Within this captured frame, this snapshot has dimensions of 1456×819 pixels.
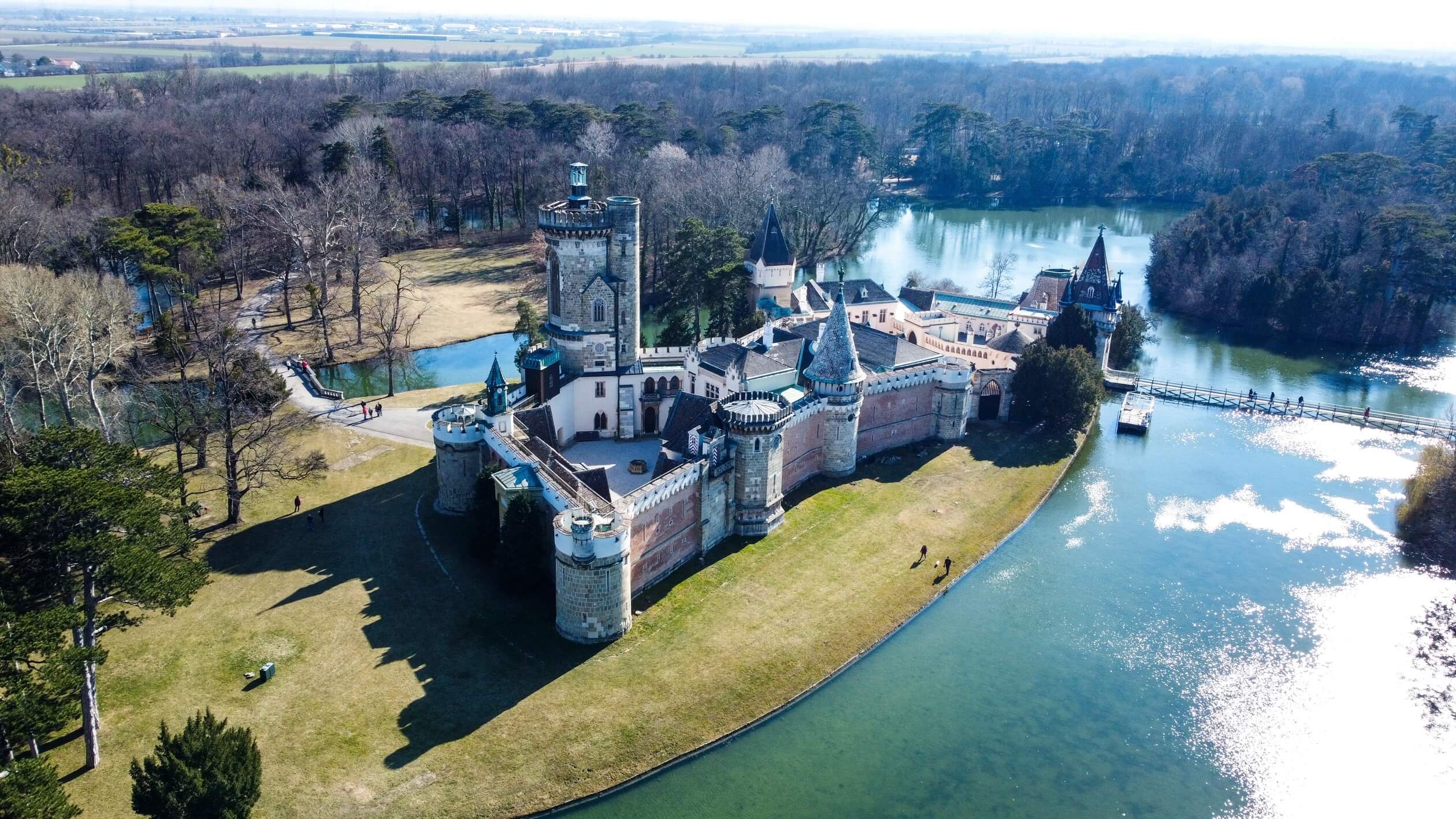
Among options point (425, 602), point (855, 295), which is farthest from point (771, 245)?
point (425, 602)

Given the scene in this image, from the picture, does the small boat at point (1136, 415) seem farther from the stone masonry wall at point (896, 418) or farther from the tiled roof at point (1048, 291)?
the stone masonry wall at point (896, 418)

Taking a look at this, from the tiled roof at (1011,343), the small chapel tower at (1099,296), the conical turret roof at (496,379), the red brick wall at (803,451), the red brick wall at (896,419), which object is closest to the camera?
the conical turret roof at (496,379)

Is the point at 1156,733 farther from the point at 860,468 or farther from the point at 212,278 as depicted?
the point at 212,278

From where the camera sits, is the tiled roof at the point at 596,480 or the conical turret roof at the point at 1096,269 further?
the conical turret roof at the point at 1096,269

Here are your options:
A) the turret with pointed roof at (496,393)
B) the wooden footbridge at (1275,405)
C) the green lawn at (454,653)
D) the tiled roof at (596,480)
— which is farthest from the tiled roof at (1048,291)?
the turret with pointed roof at (496,393)

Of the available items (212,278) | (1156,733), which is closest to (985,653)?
(1156,733)

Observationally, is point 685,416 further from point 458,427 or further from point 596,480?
point 458,427

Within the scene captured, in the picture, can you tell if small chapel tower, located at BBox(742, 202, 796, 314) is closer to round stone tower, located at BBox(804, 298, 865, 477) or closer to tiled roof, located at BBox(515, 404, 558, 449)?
round stone tower, located at BBox(804, 298, 865, 477)
